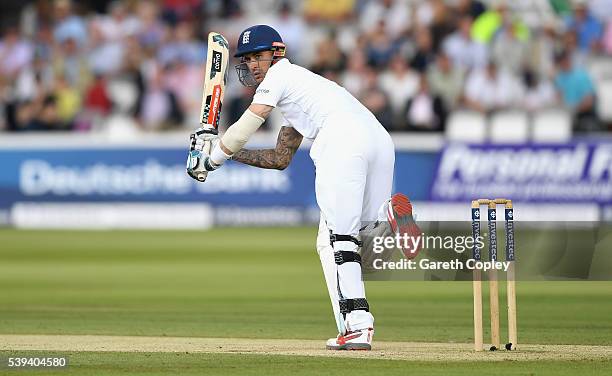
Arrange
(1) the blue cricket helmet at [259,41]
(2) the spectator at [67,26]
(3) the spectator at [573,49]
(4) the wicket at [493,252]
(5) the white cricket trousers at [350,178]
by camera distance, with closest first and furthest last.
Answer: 1. (4) the wicket at [493,252]
2. (5) the white cricket trousers at [350,178]
3. (1) the blue cricket helmet at [259,41]
4. (3) the spectator at [573,49]
5. (2) the spectator at [67,26]

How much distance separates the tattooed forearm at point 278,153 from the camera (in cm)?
833

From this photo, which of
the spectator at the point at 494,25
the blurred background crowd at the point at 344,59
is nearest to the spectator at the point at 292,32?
the blurred background crowd at the point at 344,59

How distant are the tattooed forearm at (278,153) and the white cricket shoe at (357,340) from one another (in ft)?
3.69

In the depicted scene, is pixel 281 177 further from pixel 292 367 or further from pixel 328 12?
pixel 292 367

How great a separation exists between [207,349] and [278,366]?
1001mm

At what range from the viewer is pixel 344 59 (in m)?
21.3

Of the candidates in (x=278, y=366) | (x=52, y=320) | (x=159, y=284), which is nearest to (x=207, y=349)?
(x=278, y=366)

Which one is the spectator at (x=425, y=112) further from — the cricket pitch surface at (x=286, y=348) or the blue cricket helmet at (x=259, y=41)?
the blue cricket helmet at (x=259, y=41)

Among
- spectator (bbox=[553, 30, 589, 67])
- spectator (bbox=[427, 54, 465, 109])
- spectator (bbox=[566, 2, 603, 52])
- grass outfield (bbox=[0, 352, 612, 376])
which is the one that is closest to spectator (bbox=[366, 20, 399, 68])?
spectator (bbox=[427, 54, 465, 109])

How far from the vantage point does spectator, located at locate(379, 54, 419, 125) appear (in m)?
20.8

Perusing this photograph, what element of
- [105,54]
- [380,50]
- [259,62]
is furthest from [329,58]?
[259,62]

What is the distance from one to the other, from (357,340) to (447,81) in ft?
43.6

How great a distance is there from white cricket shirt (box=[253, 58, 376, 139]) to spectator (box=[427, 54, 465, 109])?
12794 millimetres

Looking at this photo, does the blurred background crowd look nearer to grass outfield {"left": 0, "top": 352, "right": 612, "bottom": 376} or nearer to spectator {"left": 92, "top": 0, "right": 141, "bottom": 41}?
spectator {"left": 92, "top": 0, "right": 141, "bottom": 41}
